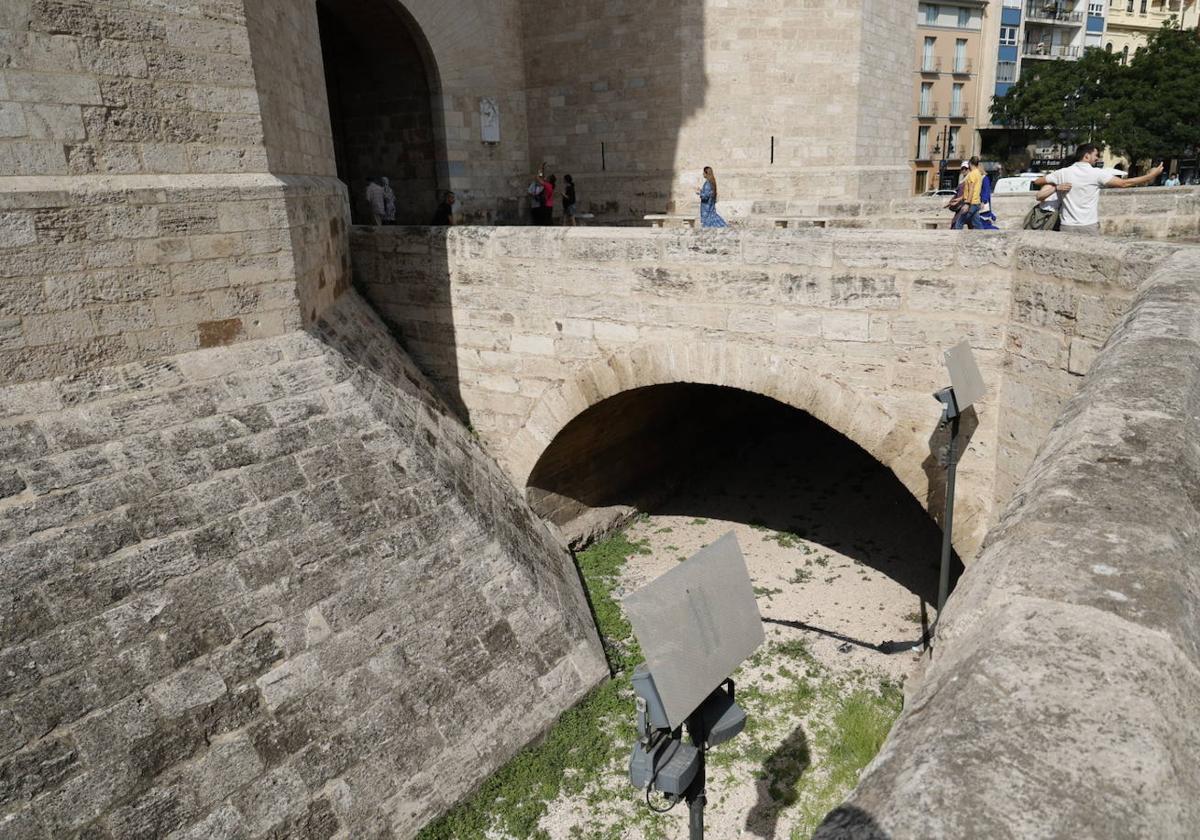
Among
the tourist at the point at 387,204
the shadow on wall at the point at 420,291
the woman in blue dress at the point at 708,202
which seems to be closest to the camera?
the shadow on wall at the point at 420,291

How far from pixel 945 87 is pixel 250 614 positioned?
39324mm

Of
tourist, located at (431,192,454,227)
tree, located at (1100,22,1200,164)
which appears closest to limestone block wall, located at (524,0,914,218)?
tourist, located at (431,192,454,227)

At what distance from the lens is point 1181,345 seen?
290cm

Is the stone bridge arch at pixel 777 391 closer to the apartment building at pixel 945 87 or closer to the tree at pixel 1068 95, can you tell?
the tree at pixel 1068 95

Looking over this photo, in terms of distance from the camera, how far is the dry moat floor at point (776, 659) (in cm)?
492

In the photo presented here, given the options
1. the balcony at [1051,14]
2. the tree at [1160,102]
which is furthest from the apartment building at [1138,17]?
the tree at [1160,102]

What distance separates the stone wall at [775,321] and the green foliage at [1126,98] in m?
30.2

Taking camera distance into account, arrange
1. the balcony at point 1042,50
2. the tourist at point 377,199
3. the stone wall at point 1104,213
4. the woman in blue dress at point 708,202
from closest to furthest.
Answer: the stone wall at point 1104,213 → the woman in blue dress at point 708,202 → the tourist at point 377,199 → the balcony at point 1042,50

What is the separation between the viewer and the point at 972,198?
8477 mm

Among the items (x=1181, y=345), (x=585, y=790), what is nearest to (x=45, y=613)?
(x=585, y=790)

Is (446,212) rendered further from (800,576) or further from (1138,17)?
(1138,17)

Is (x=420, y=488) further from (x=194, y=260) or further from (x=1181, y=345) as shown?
(x=1181, y=345)

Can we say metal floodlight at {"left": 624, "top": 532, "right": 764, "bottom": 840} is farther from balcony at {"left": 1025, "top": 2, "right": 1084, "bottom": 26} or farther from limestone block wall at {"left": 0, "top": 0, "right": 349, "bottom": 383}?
balcony at {"left": 1025, "top": 2, "right": 1084, "bottom": 26}

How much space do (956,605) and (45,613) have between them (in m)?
4.13
